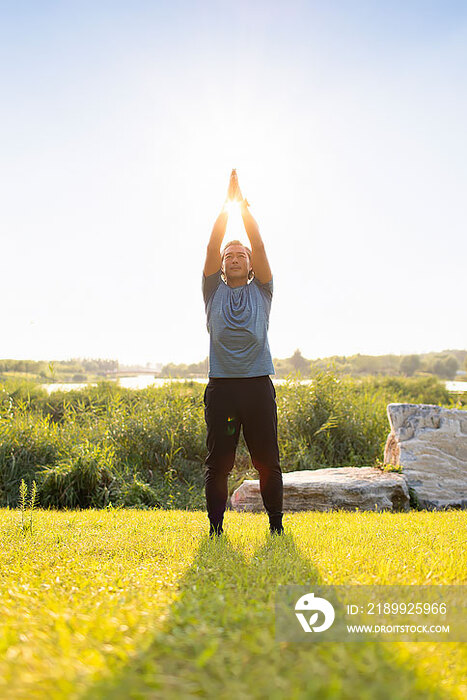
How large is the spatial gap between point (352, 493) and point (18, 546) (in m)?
3.29

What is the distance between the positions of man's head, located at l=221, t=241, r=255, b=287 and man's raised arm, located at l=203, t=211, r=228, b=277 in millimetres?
71

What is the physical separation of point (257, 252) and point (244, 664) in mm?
2573

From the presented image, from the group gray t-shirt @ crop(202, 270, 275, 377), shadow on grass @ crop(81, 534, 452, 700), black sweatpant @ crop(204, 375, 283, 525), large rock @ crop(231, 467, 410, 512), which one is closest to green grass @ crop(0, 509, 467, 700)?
shadow on grass @ crop(81, 534, 452, 700)

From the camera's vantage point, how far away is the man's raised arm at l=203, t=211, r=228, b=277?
133 inches

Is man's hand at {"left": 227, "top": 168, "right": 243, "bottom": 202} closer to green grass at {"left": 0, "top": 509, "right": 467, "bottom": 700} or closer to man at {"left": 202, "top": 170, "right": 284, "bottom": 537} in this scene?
man at {"left": 202, "top": 170, "right": 284, "bottom": 537}

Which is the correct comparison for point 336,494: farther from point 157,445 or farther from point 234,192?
point 234,192

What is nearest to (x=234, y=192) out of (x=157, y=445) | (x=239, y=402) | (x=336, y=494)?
(x=239, y=402)

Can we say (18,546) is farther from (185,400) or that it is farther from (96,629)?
(185,400)

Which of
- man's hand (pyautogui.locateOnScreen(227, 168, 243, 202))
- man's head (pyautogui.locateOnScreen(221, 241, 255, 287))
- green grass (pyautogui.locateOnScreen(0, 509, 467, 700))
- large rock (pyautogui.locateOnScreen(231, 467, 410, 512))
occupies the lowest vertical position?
large rock (pyautogui.locateOnScreen(231, 467, 410, 512))

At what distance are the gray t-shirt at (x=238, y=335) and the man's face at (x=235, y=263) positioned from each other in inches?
3.8

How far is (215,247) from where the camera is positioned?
3.39 m

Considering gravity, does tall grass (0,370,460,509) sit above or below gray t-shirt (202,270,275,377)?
below

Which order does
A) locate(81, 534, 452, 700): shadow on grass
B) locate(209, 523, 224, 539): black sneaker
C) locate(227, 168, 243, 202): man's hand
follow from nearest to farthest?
locate(81, 534, 452, 700): shadow on grass → locate(209, 523, 224, 539): black sneaker → locate(227, 168, 243, 202): man's hand

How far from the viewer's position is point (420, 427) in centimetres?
588
